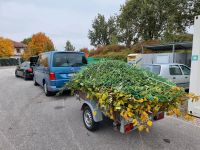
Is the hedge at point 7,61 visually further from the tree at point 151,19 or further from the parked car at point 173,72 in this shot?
the parked car at point 173,72

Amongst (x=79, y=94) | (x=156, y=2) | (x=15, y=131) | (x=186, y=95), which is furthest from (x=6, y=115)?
(x=156, y=2)

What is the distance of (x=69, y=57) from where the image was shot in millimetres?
6520

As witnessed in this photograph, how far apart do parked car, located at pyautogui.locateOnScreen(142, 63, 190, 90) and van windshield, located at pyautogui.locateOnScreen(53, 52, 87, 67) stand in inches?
109

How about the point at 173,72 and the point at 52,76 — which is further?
the point at 173,72

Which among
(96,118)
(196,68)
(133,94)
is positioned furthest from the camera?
(196,68)

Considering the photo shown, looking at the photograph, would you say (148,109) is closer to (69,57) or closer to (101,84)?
(101,84)

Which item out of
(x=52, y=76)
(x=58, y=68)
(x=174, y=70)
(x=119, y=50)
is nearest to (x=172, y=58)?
(x=174, y=70)

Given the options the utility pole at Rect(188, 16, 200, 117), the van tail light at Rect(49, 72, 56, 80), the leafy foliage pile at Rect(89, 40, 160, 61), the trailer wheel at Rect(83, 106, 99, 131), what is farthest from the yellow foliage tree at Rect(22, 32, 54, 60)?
the utility pole at Rect(188, 16, 200, 117)

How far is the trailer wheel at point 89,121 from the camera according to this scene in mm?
3541

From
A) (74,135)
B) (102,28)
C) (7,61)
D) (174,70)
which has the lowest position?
(74,135)

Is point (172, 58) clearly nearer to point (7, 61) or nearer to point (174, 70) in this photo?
point (174, 70)

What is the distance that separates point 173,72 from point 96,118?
507cm

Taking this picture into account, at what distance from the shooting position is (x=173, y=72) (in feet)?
22.8

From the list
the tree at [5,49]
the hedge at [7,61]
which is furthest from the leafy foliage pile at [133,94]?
the tree at [5,49]
